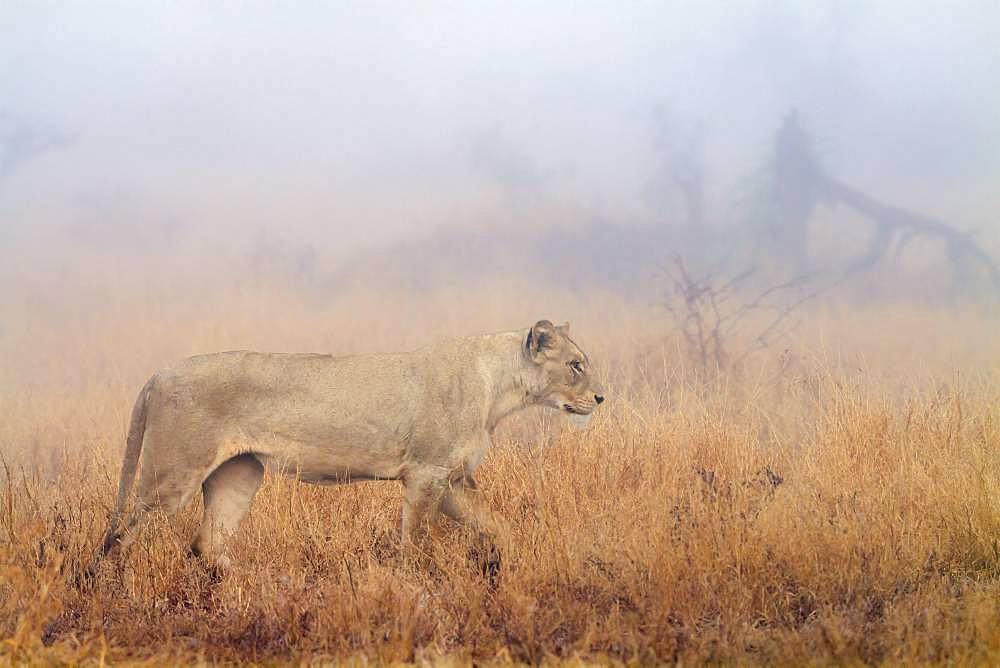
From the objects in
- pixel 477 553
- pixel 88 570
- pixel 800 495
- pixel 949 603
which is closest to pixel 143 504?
pixel 88 570

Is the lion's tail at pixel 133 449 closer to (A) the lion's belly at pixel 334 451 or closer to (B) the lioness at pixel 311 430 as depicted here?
(B) the lioness at pixel 311 430

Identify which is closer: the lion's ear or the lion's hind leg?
the lion's hind leg

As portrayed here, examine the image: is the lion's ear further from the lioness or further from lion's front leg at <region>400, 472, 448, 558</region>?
lion's front leg at <region>400, 472, 448, 558</region>

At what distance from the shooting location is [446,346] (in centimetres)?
892

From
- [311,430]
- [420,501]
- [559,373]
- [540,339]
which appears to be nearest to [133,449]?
[311,430]

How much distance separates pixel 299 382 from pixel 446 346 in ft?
3.92

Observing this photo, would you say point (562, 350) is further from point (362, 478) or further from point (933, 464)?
point (933, 464)

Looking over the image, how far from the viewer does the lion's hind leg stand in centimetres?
877

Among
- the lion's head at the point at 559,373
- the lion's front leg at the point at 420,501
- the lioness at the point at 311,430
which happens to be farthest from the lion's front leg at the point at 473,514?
the lion's head at the point at 559,373

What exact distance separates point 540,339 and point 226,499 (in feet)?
9.02

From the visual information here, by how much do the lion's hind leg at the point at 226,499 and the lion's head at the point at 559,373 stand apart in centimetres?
230

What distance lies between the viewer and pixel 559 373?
9102 millimetres

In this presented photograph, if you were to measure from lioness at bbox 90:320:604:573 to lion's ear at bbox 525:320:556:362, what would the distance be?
0.05 meters

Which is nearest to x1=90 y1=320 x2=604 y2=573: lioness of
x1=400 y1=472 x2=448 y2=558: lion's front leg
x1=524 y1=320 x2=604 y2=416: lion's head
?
x1=400 y1=472 x2=448 y2=558: lion's front leg
